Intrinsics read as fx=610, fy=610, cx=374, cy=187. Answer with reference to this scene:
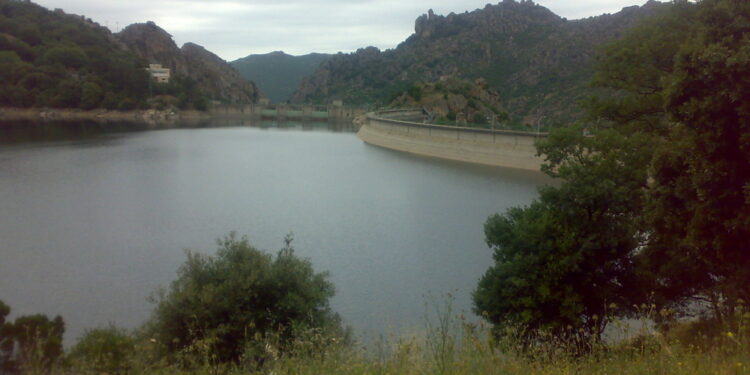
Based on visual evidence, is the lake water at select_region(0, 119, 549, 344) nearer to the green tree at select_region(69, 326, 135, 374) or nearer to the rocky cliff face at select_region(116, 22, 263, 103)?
the green tree at select_region(69, 326, 135, 374)

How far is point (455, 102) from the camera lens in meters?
68.9

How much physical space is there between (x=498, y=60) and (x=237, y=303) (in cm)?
9723

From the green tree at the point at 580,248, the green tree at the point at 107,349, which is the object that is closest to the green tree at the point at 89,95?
the green tree at the point at 580,248

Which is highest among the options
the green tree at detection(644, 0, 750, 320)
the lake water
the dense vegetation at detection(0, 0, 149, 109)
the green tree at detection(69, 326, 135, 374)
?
the dense vegetation at detection(0, 0, 149, 109)

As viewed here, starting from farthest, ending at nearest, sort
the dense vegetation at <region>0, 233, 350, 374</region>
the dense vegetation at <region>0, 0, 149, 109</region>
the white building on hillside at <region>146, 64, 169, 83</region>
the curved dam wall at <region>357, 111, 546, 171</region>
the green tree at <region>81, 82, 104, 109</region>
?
the white building on hillside at <region>146, 64, 169, 83</region>, the green tree at <region>81, 82, 104, 109</region>, the dense vegetation at <region>0, 0, 149, 109</region>, the curved dam wall at <region>357, 111, 546, 171</region>, the dense vegetation at <region>0, 233, 350, 374</region>

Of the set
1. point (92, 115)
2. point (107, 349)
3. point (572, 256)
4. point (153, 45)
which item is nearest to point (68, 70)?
point (92, 115)

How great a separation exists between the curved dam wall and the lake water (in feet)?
7.03

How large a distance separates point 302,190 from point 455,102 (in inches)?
1810

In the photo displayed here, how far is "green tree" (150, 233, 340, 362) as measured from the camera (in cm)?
770

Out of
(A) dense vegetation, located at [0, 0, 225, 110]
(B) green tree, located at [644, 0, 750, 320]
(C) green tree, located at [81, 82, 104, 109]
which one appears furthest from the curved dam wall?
(A) dense vegetation, located at [0, 0, 225, 110]

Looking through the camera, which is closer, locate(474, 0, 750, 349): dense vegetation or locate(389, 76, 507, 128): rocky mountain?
locate(474, 0, 750, 349): dense vegetation

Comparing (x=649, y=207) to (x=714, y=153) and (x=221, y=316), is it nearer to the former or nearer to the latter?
(x=714, y=153)

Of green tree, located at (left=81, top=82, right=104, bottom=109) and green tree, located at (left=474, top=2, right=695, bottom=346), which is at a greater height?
green tree, located at (left=81, top=82, right=104, bottom=109)

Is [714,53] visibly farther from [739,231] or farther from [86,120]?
[86,120]
